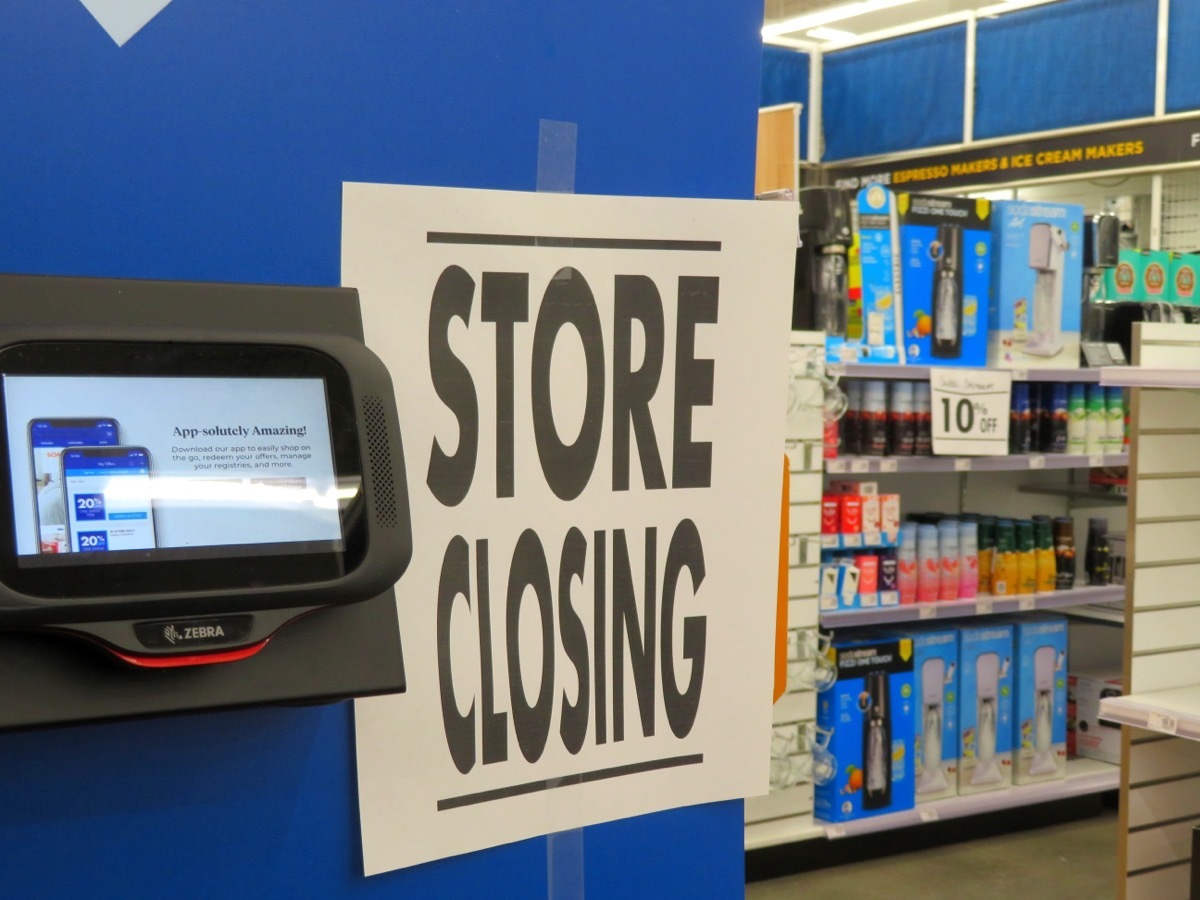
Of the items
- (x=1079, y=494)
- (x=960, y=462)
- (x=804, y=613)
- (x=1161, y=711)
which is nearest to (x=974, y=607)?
(x=960, y=462)

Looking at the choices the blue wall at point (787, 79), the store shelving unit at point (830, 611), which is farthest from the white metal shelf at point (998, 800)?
the blue wall at point (787, 79)

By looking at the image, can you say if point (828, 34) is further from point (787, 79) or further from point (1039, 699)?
point (1039, 699)

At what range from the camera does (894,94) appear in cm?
765

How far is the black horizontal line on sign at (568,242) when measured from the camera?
44.4 inches

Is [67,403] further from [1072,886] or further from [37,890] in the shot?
[1072,886]

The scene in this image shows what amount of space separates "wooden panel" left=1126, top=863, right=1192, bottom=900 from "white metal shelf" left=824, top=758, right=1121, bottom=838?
1583 millimetres

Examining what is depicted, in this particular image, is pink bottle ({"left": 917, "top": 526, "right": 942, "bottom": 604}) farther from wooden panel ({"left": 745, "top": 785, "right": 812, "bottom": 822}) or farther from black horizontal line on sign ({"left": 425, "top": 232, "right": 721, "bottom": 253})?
black horizontal line on sign ({"left": 425, "top": 232, "right": 721, "bottom": 253})

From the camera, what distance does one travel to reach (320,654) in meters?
0.92

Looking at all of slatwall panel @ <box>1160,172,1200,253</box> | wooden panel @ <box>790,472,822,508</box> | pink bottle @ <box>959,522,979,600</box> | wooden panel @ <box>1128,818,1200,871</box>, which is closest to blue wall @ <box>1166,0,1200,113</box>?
slatwall panel @ <box>1160,172,1200,253</box>

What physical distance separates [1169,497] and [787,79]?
596 centimetres

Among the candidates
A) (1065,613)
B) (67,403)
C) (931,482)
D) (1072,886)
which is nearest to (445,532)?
(67,403)

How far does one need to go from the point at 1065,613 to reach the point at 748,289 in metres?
4.12

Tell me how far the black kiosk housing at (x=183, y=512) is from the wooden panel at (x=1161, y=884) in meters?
1.97

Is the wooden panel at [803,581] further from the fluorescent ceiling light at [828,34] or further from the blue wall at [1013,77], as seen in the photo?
the fluorescent ceiling light at [828,34]
